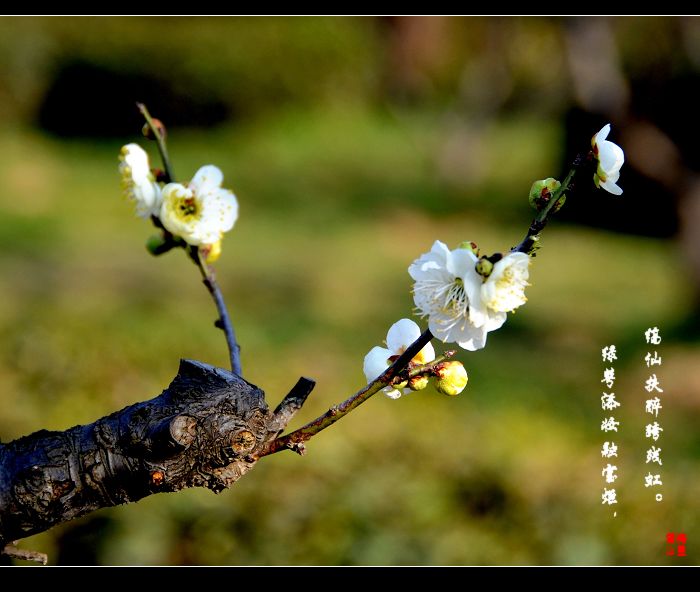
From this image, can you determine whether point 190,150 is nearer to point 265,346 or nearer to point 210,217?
point 265,346

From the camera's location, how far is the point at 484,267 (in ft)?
2.83

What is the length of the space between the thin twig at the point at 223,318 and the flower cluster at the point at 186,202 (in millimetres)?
37

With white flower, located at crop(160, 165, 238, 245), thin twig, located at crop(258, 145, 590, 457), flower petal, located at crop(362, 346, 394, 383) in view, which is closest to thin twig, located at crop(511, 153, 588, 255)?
thin twig, located at crop(258, 145, 590, 457)

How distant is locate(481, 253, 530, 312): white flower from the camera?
856 mm

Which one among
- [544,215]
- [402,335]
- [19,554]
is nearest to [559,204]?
[544,215]

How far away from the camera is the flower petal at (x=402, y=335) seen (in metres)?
1.01

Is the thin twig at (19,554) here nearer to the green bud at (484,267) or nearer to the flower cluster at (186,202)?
the flower cluster at (186,202)

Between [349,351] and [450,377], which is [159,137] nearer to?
[450,377]

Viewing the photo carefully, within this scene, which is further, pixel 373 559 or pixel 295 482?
pixel 295 482

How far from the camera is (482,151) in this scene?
9008 millimetres

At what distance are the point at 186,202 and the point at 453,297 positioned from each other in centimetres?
45

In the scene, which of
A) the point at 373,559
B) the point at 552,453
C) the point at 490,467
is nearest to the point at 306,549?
the point at 373,559

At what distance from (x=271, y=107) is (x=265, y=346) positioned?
18.7ft

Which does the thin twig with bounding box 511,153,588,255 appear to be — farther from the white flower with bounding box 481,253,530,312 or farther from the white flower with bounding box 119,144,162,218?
the white flower with bounding box 119,144,162,218
